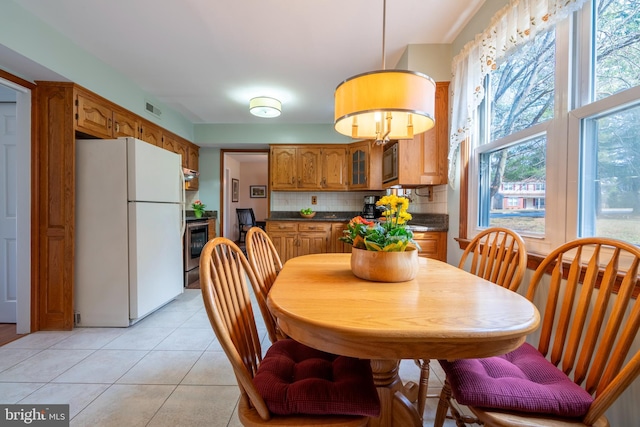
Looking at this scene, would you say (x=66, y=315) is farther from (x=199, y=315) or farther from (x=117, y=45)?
(x=117, y=45)

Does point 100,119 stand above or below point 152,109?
below

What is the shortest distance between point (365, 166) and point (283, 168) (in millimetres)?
1353

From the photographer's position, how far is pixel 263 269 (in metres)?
1.42

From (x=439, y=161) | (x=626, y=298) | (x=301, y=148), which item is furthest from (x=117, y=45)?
(x=626, y=298)

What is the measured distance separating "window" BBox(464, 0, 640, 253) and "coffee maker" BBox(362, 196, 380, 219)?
93.7 inches

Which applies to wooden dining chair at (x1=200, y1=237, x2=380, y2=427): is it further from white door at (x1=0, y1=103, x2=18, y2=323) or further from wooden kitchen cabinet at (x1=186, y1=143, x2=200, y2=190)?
wooden kitchen cabinet at (x1=186, y1=143, x2=200, y2=190)

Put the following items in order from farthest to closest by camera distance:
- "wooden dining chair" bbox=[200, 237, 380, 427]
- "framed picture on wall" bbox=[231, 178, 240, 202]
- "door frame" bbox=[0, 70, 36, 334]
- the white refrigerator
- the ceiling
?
1. "framed picture on wall" bbox=[231, 178, 240, 202]
2. the white refrigerator
3. "door frame" bbox=[0, 70, 36, 334]
4. the ceiling
5. "wooden dining chair" bbox=[200, 237, 380, 427]

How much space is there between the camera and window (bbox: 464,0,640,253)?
1089 millimetres

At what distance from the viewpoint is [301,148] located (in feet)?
14.5

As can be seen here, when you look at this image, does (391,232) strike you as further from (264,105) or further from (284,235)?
(284,235)

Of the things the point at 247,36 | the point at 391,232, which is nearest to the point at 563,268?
the point at 391,232

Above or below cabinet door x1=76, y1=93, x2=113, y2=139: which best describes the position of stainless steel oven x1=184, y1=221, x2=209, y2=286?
below

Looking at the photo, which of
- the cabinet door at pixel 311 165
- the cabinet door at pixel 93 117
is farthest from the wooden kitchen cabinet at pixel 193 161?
the cabinet door at pixel 311 165

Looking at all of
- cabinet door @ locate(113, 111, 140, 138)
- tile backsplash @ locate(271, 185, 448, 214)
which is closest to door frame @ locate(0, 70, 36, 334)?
cabinet door @ locate(113, 111, 140, 138)
